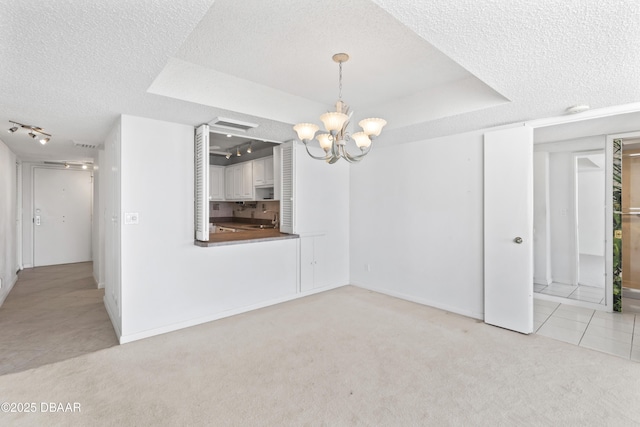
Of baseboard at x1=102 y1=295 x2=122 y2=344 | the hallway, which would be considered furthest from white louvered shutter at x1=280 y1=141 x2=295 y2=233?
the hallway

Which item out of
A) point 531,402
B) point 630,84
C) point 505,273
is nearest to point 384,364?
point 531,402

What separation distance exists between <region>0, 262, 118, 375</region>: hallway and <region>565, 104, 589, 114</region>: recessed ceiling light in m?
5.00

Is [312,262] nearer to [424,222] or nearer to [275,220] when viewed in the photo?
[275,220]

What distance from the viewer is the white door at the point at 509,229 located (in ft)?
11.1

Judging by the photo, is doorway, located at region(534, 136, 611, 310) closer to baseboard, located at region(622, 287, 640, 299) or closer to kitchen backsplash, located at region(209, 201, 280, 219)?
baseboard, located at region(622, 287, 640, 299)

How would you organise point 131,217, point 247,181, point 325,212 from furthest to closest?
point 247,181 < point 325,212 < point 131,217

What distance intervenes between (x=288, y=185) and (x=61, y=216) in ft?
19.2

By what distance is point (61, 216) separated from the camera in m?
6.94

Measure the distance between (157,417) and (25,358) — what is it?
1.75 m

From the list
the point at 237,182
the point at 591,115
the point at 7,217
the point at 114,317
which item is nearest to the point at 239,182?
the point at 237,182

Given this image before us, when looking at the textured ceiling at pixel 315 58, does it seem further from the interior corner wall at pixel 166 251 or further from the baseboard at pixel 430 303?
the baseboard at pixel 430 303

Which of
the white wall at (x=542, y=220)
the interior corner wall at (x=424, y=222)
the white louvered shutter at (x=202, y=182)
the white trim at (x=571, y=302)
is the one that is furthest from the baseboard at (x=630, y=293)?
the white louvered shutter at (x=202, y=182)

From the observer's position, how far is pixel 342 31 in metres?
2.27

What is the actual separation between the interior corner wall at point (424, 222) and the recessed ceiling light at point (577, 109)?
2.97 feet
